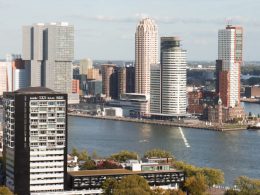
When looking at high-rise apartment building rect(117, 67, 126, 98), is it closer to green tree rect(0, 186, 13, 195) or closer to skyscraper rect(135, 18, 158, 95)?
skyscraper rect(135, 18, 158, 95)

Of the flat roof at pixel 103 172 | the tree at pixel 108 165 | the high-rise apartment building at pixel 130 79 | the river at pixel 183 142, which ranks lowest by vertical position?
the river at pixel 183 142

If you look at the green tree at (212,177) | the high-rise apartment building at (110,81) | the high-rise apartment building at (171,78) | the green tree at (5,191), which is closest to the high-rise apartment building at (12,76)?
the high-rise apartment building at (110,81)

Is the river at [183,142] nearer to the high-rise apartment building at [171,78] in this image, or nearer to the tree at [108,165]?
the tree at [108,165]

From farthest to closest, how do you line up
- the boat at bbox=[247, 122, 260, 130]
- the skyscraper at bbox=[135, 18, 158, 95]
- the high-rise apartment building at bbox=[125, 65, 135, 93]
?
the high-rise apartment building at bbox=[125, 65, 135, 93] < the skyscraper at bbox=[135, 18, 158, 95] < the boat at bbox=[247, 122, 260, 130]

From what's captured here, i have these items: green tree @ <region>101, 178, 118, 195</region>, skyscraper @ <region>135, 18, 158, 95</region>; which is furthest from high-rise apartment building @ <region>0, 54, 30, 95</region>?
green tree @ <region>101, 178, 118, 195</region>

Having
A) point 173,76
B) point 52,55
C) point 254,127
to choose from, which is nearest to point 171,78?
point 173,76

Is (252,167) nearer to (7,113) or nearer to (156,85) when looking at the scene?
(7,113)

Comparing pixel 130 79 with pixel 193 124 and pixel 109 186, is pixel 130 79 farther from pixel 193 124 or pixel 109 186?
pixel 109 186
